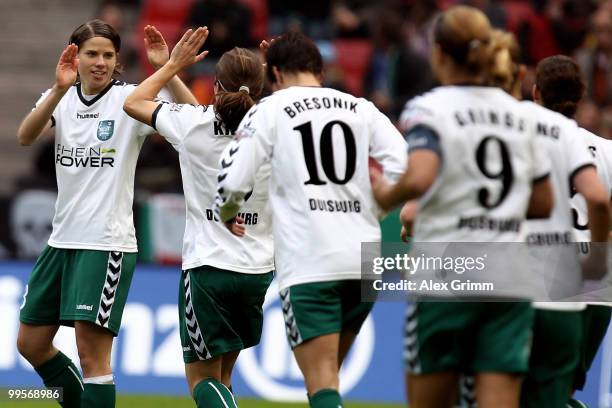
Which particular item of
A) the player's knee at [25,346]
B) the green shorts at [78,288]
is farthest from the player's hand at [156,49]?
the player's knee at [25,346]

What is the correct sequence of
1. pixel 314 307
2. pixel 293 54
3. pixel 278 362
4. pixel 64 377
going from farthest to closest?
pixel 278 362, pixel 64 377, pixel 293 54, pixel 314 307

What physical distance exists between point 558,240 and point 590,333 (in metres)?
1.42

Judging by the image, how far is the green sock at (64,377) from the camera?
7832 mm

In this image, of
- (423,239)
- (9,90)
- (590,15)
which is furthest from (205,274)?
(9,90)

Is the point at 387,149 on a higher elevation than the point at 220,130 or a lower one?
lower

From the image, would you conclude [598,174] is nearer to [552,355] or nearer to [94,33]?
[552,355]

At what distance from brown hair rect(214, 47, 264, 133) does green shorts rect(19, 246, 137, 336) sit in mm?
1199

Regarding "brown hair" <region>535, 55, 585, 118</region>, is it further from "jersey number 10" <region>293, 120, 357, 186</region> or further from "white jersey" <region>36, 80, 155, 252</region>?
"white jersey" <region>36, 80, 155, 252</region>

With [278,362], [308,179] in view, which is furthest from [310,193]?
[278,362]

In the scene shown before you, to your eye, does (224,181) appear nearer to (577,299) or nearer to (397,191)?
(397,191)

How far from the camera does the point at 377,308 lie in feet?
37.1

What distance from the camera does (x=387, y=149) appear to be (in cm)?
654

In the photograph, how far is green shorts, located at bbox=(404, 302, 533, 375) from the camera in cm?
533

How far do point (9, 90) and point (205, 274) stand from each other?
38.9ft
